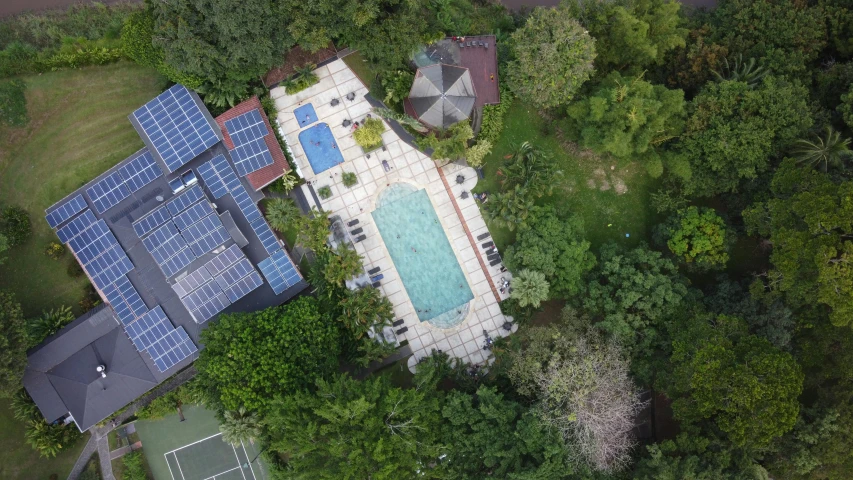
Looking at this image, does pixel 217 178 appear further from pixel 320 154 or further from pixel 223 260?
pixel 320 154

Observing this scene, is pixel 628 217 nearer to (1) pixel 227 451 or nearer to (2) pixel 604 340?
(2) pixel 604 340

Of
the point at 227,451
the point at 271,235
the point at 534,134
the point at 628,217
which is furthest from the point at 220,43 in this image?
the point at 628,217

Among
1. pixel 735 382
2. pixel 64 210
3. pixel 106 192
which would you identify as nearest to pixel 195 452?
pixel 64 210

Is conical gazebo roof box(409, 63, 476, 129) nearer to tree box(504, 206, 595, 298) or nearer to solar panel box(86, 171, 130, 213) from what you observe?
tree box(504, 206, 595, 298)

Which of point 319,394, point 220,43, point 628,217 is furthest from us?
point 628,217

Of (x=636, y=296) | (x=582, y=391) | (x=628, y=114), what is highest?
(x=628, y=114)

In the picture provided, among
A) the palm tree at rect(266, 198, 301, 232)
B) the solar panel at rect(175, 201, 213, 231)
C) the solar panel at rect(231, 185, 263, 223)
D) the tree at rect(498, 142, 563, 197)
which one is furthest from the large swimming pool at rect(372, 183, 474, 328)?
the solar panel at rect(175, 201, 213, 231)
